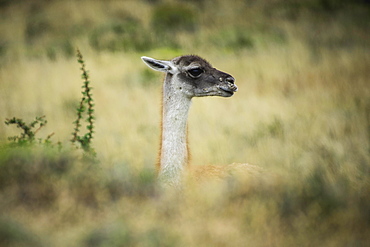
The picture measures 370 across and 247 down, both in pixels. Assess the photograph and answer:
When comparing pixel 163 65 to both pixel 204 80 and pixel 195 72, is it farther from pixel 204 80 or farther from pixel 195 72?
pixel 204 80

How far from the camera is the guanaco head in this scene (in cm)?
546

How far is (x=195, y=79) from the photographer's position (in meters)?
5.52

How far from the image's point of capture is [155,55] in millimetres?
14133

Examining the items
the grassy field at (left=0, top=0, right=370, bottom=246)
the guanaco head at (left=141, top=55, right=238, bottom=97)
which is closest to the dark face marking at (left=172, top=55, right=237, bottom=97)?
the guanaco head at (left=141, top=55, right=238, bottom=97)

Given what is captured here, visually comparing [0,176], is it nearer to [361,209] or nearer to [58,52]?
[361,209]

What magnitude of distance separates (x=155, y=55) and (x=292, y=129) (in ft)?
22.3

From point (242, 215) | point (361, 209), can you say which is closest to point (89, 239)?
point (242, 215)

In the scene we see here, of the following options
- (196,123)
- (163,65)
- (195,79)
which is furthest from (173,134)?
(196,123)

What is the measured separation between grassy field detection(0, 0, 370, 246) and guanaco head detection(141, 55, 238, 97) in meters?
1.12

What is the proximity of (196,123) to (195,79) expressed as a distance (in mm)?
4084

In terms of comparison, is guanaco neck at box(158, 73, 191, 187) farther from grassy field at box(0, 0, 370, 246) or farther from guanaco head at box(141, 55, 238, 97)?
grassy field at box(0, 0, 370, 246)

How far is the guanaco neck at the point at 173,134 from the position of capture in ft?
16.2

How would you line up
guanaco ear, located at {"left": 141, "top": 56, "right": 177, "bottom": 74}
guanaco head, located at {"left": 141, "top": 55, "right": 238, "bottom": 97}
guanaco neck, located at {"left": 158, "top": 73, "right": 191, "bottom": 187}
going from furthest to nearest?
guanaco ear, located at {"left": 141, "top": 56, "right": 177, "bottom": 74} → guanaco head, located at {"left": 141, "top": 55, "right": 238, "bottom": 97} → guanaco neck, located at {"left": 158, "top": 73, "right": 191, "bottom": 187}

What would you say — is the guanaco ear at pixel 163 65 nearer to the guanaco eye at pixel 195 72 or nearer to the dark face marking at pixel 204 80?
the dark face marking at pixel 204 80
